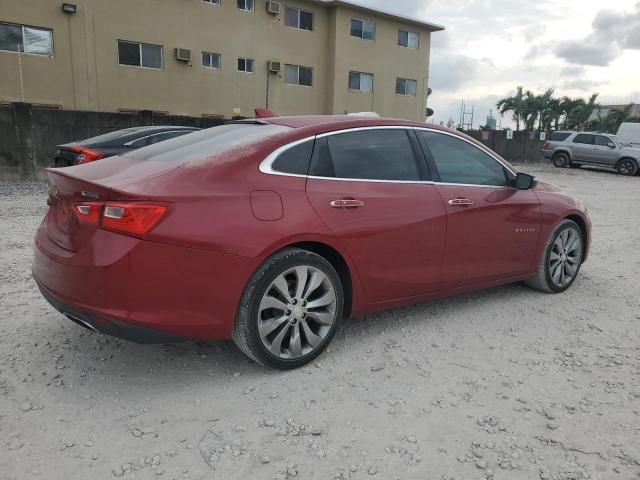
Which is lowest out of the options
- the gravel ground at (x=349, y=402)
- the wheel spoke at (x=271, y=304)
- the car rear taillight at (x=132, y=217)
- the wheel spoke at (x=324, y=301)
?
the gravel ground at (x=349, y=402)

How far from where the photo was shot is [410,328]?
391 centimetres

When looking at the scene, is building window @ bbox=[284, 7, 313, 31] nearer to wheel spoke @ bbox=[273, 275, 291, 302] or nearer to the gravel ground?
the gravel ground

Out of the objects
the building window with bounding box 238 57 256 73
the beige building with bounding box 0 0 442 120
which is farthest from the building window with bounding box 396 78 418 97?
the building window with bounding box 238 57 256 73

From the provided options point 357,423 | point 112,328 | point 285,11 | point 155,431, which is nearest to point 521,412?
point 357,423

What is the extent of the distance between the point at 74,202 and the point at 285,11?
2371 centimetres

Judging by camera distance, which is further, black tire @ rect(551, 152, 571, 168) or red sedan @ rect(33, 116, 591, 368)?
Answer: black tire @ rect(551, 152, 571, 168)

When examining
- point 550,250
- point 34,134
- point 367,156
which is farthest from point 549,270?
point 34,134

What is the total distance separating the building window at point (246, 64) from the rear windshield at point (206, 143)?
20.8 meters

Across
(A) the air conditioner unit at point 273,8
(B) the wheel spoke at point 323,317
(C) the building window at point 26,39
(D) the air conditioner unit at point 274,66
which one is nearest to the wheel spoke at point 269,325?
(B) the wheel spoke at point 323,317

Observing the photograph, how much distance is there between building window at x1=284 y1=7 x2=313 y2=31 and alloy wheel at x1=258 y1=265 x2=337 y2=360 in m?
23.6

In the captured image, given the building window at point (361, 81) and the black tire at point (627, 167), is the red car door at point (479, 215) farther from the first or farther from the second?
the building window at point (361, 81)

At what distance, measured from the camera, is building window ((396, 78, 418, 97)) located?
28906 mm

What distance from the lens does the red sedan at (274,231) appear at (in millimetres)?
2662

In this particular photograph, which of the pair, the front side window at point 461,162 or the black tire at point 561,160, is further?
the black tire at point 561,160
